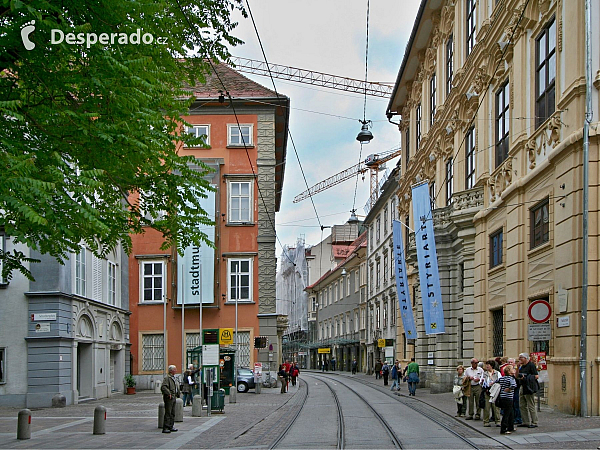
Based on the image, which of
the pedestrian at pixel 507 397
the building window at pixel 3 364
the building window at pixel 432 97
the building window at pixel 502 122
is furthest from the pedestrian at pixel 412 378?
the pedestrian at pixel 507 397

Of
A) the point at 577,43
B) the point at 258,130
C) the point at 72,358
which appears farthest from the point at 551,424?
the point at 258,130

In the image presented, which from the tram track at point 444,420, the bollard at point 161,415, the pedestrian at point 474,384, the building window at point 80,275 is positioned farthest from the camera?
the building window at point 80,275

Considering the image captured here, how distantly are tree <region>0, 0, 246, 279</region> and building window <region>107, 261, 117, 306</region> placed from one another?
23.2m

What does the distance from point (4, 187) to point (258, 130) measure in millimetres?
Answer: 33925

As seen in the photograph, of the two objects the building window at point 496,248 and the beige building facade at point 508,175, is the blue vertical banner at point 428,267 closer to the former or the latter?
the beige building facade at point 508,175

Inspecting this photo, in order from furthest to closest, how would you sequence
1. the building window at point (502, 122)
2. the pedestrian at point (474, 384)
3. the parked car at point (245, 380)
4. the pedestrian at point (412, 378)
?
1. the parked car at point (245, 380)
2. the pedestrian at point (412, 378)
3. the building window at point (502, 122)
4. the pedestrian at point (474, 384)

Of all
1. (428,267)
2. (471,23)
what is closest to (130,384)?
(428,267)

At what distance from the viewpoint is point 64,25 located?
36.3 feet

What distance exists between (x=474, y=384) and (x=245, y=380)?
813 inches

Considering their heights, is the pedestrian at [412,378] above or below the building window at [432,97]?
below

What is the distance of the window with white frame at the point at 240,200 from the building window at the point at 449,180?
12347 mm

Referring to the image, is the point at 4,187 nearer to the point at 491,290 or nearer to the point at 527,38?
the point at 527,38

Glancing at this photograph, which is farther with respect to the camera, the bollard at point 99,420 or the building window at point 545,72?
the building window at point 545,72

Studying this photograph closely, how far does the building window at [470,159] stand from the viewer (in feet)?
99.3
